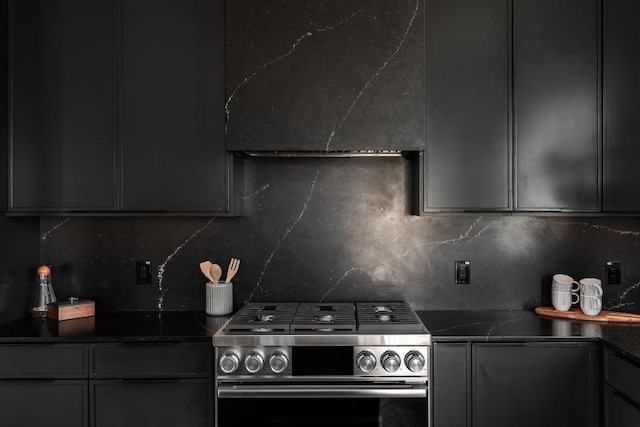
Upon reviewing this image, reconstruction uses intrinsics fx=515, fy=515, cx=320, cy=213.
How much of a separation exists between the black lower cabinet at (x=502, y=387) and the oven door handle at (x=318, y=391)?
0.14 meters

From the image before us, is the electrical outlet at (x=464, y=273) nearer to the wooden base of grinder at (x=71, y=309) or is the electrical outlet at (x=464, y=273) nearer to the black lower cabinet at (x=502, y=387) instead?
the black lower cabinet at (x=502, y=387)

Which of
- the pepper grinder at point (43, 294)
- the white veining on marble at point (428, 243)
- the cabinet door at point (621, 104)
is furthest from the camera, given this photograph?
the white veining on marble at point (428, 243)

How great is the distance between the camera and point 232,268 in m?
2.75

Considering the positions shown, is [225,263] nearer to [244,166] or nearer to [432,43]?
[244,166]

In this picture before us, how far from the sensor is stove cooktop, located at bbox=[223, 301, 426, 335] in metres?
2.23

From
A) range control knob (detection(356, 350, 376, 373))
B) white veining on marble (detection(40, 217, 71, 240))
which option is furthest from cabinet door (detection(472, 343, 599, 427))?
white veining on marble (detection(40, 217, 71, 240))

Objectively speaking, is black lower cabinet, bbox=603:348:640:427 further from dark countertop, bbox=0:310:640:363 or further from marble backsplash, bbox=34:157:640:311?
marble backsplash, bbox=34:157:640:311

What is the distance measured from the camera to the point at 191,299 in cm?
284

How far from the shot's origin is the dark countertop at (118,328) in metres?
2.20

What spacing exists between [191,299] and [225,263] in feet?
0.90

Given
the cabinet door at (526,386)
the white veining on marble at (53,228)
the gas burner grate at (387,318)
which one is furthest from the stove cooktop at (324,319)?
the white veining on marble at (53,228)

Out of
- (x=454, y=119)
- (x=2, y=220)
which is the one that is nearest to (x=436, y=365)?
(x=454, y=119)

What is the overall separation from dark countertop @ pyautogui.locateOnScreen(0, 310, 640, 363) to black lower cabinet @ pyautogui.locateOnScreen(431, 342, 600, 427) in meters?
0.06

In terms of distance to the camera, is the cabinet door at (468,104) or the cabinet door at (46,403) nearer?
the cabinet door at (46,403)
